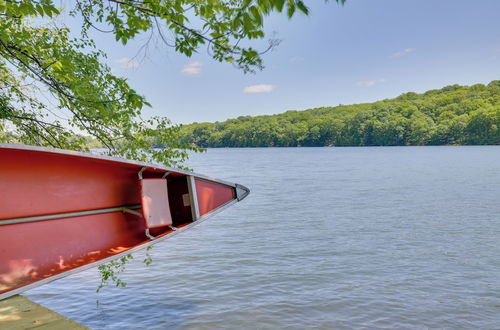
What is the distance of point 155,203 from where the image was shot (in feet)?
22.1

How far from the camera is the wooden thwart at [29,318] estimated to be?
17.3ft

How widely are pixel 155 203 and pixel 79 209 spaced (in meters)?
1.19

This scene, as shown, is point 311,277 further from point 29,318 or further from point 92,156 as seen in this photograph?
point 92,156

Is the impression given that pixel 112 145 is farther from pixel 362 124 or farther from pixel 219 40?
pixel 362 124

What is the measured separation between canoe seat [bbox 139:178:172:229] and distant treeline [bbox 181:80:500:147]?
7802cm

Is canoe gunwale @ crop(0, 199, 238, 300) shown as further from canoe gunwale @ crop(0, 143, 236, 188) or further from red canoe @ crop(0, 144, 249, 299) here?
canoe gunwale @ crop(0, 143, 236, 188)

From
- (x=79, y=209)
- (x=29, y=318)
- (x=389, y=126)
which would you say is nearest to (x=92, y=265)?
(x=79, y=209)

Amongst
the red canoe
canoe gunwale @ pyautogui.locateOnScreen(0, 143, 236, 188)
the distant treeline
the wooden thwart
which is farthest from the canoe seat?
the distant treeline

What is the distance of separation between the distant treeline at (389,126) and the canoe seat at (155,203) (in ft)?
256

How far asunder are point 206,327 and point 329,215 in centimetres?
1162

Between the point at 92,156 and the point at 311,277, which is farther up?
the point at 92,156

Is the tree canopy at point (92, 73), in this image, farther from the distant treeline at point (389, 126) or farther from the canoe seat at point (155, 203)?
the distant treeline at point (389, 126)

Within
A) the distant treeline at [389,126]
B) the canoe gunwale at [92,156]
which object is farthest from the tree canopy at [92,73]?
the distant treeline at [389,126]

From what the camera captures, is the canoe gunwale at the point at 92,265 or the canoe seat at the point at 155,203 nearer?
the canoe gunwale at the point at 92,265
